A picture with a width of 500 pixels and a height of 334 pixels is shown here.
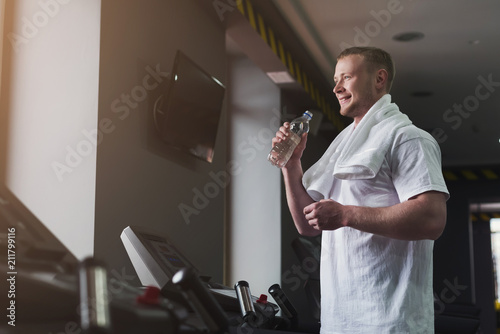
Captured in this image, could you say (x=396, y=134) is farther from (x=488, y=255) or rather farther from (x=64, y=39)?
(x=488, y=255)

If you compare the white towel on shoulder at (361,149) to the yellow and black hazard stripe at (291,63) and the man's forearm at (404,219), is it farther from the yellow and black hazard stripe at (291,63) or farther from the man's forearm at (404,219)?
the yellow and black hazard stripe at (291,63)

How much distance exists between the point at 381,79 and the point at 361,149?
10.4 inches

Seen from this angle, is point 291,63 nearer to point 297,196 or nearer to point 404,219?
point 297,196

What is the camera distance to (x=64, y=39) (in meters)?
2.51

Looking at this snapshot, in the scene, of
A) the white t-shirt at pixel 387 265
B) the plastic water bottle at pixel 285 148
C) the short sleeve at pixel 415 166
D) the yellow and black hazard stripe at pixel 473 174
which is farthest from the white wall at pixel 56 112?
the yellow and black hazard stripe at pixel 473 174

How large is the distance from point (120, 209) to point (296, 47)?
2.71 meters

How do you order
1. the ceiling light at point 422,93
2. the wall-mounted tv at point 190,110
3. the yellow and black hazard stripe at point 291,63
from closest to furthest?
the wall-mounted tv at point 190,110, the yellow and black hazard stripe at point 291,63, the ceiling light at point 422,93

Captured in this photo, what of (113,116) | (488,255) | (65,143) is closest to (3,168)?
(65,143)

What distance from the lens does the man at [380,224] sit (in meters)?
1.37

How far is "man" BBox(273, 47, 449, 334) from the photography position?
4.50ft

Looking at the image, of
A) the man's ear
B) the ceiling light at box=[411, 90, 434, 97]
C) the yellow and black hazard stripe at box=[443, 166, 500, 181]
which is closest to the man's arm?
the man's ear

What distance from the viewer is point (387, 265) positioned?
1.41m
